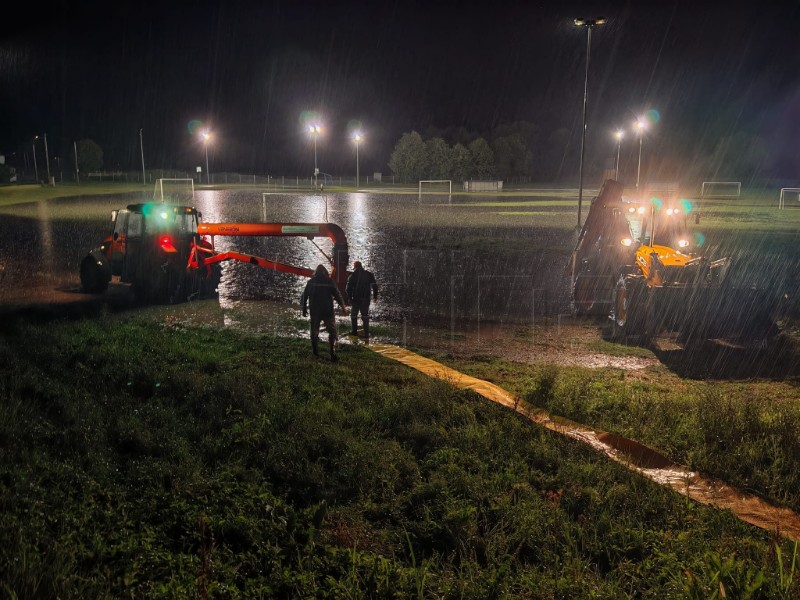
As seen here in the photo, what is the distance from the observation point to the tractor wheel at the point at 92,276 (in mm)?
17422

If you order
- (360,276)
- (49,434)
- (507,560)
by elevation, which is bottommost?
(507,560)

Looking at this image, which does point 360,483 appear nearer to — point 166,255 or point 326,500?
point 326,500

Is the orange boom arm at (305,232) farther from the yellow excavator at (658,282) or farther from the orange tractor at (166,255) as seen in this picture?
the yellow excavator at (658,282)

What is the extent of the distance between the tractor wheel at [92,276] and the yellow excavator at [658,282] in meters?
11.4

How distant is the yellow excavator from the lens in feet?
41.8

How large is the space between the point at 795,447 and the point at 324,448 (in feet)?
16.2

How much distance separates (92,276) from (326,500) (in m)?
13.2

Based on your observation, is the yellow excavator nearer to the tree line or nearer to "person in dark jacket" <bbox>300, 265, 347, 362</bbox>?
→ "person in dark jacket" <bbox>300, 265, 347, 362</bbox>

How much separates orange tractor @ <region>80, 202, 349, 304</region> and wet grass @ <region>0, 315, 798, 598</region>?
6.55 meters

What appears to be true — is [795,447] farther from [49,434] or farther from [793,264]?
[793,264]

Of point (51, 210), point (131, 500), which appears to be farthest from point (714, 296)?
point (51, 210)

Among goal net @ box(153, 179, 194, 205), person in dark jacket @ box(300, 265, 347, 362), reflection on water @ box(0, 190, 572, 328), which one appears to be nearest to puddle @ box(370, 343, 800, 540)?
person in dark jacket @ box(300, 265, 347, 362)

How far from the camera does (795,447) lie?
294 inches

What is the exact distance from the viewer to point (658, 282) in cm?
1386
